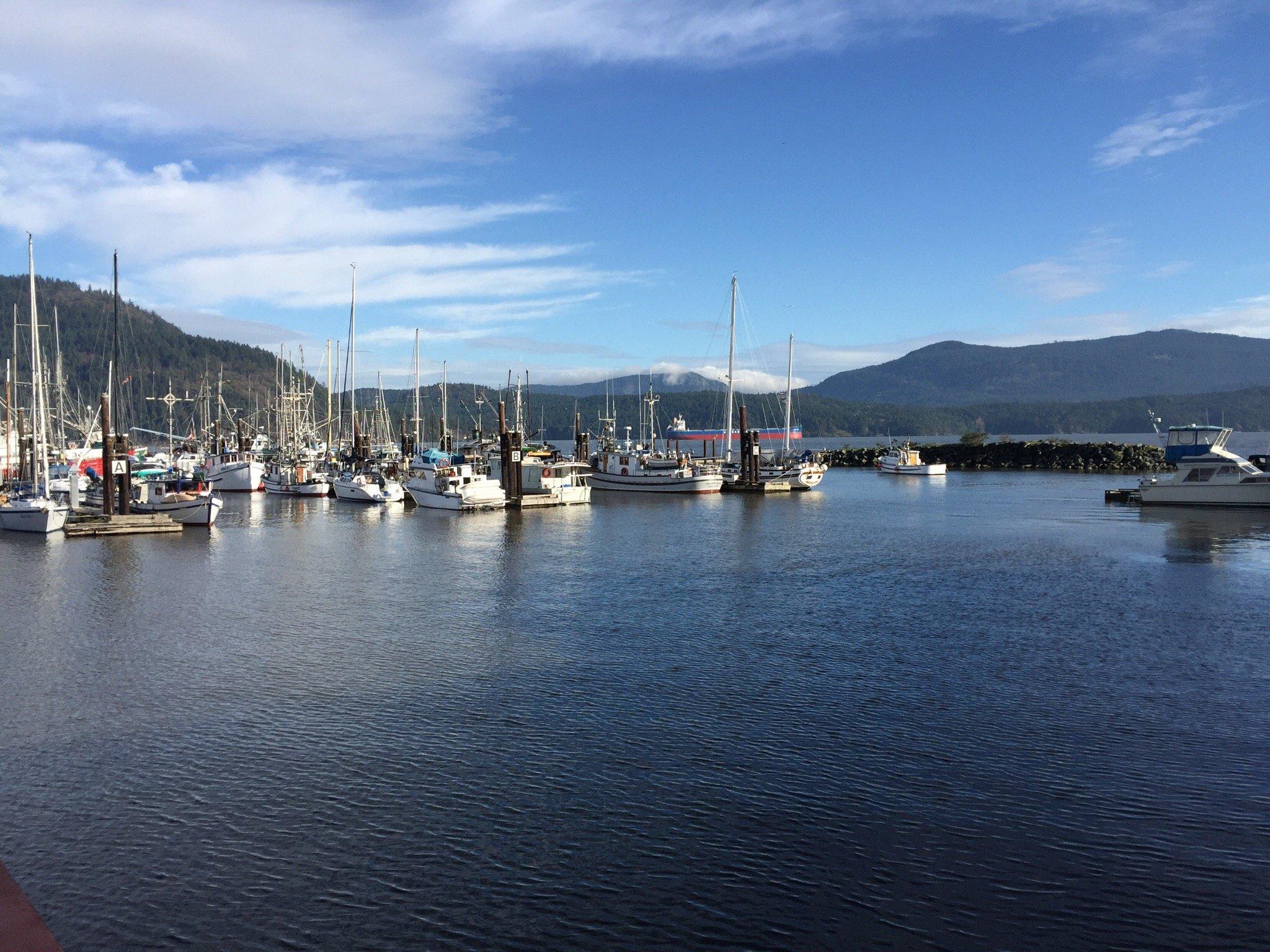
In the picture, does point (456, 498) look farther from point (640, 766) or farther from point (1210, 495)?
point (640, 766)

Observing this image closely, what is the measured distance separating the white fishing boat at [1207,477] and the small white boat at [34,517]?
6213 cm

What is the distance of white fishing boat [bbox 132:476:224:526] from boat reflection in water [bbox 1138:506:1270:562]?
4468 centimetres

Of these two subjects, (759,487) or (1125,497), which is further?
(759,487)

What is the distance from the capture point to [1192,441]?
202 ft

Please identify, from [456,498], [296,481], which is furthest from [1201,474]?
[296,481]

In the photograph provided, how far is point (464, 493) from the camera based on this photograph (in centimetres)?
6197

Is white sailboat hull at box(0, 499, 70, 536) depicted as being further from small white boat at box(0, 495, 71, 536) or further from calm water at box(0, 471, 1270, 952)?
calm water at box(0, 471, 1270, 952)

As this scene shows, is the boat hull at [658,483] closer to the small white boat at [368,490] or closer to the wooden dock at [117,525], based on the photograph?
the small white boat at [368,490]

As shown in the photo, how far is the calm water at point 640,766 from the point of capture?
934cm

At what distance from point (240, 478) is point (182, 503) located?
3536 centimetres

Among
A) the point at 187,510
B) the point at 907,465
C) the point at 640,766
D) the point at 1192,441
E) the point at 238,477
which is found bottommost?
the point at 640,766

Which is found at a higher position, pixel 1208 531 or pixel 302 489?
pixel 302 489

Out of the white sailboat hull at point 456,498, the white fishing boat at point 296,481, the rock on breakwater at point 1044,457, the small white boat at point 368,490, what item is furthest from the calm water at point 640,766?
the rock on breakwater at point 1044,457

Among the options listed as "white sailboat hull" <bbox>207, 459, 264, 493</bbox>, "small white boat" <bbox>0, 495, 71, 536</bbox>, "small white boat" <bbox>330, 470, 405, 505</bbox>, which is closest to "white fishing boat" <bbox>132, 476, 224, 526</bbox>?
"small white boat" <bbox>0, 495, 71, 536</bbox>
